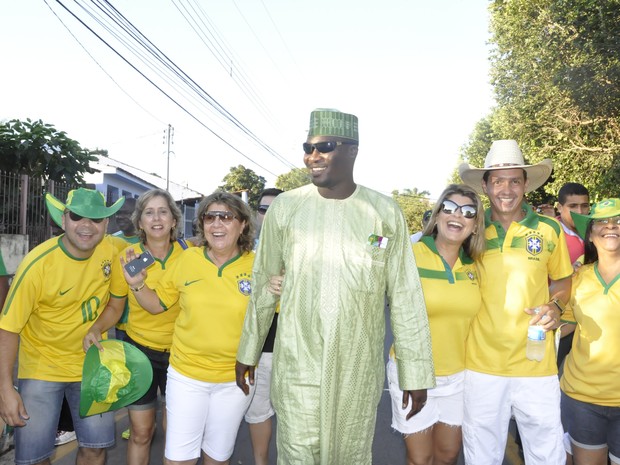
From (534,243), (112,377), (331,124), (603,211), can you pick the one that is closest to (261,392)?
(112,377)

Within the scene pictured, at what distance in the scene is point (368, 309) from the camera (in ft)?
7.93

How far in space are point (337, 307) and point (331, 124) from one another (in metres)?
0.84

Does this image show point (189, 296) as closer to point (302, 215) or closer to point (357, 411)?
point (302, 215)

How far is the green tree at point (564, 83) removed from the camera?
11.1 meters

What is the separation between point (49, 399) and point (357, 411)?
1974mm

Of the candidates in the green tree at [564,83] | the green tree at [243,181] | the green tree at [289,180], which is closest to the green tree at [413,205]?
the green tree at [289,180]

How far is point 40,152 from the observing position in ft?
35.3

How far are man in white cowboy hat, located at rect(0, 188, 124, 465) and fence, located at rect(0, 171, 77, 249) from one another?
7536 mm

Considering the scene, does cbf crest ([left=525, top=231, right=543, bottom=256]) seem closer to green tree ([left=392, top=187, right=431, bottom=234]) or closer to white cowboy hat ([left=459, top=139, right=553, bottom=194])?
white cowboy hat ([left=459, top=139, right=553, bottom=194])

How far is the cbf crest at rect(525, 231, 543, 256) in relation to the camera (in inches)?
126

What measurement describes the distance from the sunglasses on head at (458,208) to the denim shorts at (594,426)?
4.21 ft

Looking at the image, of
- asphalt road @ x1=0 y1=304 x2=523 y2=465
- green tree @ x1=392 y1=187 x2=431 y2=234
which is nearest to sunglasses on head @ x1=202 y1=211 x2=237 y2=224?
asphalt road @ x1=0 y1=304 x2=523 y2=465

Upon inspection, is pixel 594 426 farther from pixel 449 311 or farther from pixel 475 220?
A: pixel 475 220

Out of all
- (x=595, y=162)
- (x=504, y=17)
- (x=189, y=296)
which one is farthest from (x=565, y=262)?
(x=504, y=17)
